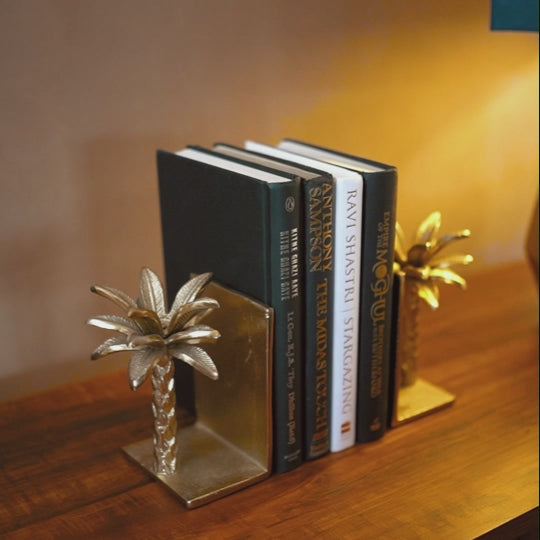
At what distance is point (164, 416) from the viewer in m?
0.83

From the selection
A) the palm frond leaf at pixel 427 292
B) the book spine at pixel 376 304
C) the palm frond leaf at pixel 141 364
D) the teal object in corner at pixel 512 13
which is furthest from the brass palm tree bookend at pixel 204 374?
the teal object in corner at pixel 512 13

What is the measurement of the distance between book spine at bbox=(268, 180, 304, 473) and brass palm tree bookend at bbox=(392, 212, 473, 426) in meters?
0.15

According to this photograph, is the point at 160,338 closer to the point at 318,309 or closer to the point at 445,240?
the point at 318,309

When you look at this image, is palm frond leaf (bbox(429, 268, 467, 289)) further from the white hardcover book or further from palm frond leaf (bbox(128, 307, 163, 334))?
palm frond leaf (bbox(128, 307, 163, 334))

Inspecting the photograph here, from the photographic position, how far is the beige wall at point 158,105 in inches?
38.2

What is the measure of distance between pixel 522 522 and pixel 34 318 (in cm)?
61

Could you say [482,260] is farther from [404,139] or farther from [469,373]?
[469,373]

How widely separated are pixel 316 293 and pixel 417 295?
0.19 meters

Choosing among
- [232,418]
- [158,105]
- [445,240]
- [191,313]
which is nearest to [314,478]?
[232,418]

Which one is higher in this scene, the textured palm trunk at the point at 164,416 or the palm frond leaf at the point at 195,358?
the palm frond leaf at the point at 195,358

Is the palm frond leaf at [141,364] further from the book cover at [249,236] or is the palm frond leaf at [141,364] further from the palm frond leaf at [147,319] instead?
the book cover at [249,236]

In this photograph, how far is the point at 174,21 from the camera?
3.36ft

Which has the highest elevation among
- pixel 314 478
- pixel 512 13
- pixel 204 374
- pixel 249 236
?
pixel 512 13

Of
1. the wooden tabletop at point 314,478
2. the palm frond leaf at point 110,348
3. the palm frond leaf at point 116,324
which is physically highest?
the palm frond leaf at point 116,324
